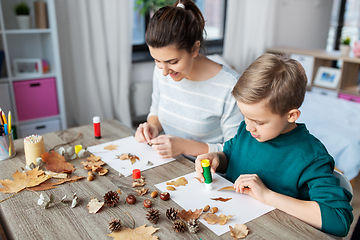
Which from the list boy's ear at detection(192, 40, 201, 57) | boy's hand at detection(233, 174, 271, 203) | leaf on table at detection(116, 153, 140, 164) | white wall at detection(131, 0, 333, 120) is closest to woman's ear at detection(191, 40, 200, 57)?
boy's ear at detection(192, 40, 201, 57)

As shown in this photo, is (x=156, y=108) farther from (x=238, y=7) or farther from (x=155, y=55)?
(x=238, y=7)

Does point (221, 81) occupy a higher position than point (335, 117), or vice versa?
point (221, 81)

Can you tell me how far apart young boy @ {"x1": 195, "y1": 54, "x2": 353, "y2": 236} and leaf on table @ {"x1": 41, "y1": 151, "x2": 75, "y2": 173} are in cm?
45

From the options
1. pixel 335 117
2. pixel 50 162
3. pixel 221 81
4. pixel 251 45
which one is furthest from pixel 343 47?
pixel 50 162

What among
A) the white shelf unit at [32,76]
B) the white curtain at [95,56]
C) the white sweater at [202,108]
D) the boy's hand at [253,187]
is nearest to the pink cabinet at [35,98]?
the white shelf unit at [32,76]

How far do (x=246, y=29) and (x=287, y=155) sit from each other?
Result: 288 centimetres

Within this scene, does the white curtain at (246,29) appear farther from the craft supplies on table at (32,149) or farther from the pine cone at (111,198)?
the pine cone at (111,198)

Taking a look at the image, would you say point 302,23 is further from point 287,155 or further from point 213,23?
point 287,155

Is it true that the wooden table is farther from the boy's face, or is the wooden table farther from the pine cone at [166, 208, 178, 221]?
the boy's face

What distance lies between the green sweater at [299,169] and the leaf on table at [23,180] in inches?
25.0

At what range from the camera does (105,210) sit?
85cm

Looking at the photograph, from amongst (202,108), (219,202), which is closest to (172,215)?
(219,202)

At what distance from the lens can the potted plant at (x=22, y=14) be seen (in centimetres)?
229

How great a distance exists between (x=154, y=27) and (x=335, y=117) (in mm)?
1518
